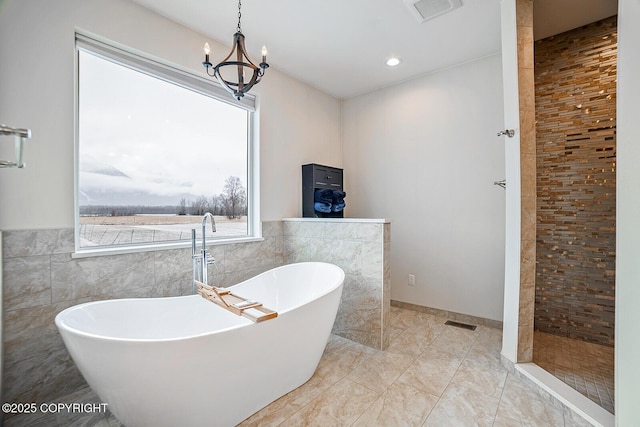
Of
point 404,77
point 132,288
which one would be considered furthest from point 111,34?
point 404,77

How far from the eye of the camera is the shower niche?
10.3 ft

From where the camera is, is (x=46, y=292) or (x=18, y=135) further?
(x=46, y=292)

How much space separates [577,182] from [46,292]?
3.84m

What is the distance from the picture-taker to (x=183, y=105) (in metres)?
2.47

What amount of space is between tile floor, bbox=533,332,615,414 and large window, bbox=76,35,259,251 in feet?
8.71

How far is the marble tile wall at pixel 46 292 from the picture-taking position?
1580mm

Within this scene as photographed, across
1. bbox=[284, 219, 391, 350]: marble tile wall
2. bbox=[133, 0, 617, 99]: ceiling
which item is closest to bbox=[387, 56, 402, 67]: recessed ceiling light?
bbox=[133, 0, 617, 99]: ceiling

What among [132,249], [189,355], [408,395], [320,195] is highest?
[320,195]

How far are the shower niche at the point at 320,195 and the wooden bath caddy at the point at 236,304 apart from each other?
1.41 m

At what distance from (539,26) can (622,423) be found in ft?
9.12

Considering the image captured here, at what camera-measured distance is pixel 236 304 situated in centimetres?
175

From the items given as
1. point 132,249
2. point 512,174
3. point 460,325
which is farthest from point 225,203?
point 460,325

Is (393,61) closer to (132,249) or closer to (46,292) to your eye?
(132,249)

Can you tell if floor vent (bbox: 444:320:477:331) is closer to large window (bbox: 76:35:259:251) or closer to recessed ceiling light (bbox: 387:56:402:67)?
large window (bbox: 76:35:259:251)
